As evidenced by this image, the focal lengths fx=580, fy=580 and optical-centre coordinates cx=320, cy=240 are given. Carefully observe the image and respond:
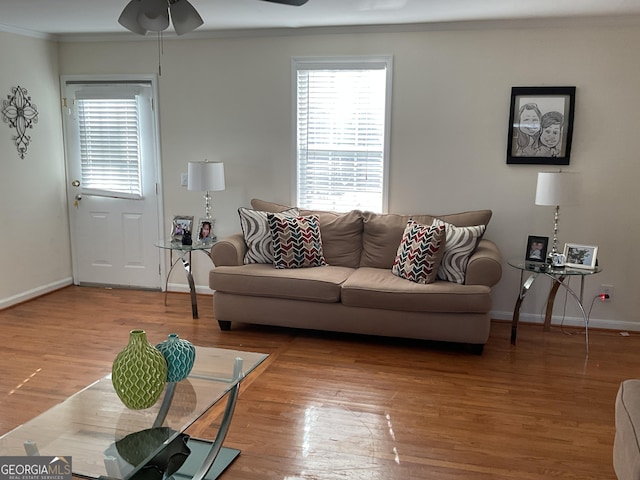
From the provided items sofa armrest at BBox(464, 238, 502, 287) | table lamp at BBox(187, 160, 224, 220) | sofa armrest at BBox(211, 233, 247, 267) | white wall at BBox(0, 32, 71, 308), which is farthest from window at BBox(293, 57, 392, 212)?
white wall at BBox(0, 32, 71, 308)

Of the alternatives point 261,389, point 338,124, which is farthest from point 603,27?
point 261,389

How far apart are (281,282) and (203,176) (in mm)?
1205

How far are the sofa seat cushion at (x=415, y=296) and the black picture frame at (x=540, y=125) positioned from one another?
129 centimetres

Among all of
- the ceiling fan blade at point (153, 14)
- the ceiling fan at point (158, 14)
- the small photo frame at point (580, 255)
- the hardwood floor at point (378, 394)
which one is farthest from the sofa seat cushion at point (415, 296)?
the ceiling fan blade at point (153, 14)

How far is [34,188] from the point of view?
5285mm

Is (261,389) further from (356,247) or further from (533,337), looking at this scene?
(533,337)

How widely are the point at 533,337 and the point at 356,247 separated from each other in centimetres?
152

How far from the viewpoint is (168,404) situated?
7.45ft

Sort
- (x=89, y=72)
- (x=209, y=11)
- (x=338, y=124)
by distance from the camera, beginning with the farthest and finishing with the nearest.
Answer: (x=89, y=72) < (x=338, y=124) < (x=209, y=11)

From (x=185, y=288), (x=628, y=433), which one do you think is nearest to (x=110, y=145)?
(x=185, y=288)

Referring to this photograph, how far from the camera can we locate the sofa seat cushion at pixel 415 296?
391 cm

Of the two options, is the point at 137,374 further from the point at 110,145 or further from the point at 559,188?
the point at 110,145

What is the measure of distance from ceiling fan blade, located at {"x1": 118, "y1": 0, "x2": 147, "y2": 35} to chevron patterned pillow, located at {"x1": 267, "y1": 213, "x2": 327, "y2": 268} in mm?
1932

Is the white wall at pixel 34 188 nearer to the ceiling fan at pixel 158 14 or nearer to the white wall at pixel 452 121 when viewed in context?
the white wall at pixel 452 121
